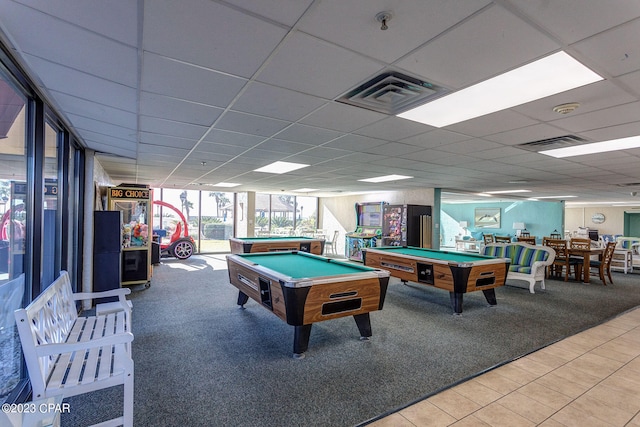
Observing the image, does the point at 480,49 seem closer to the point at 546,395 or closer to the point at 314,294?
the point at 314,294

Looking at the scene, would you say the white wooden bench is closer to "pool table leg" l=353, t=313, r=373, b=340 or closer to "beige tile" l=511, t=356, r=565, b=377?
"pool table leg" l=353, t=313, r=373, b=340

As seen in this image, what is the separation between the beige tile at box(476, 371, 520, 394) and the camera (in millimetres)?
2527

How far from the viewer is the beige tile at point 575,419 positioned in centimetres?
213

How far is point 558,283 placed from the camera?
6.73 meters

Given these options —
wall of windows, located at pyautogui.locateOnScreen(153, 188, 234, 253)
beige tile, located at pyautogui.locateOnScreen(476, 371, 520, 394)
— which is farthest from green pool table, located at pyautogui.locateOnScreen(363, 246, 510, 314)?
wall of windows, located at pyautogui.locateOnScreen(153, 188, 234, 253)

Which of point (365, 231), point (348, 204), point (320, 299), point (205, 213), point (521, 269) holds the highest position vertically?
point (348, 204)

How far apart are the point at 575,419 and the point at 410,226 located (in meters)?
7.06

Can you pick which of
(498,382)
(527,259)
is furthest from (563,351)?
(527,259)

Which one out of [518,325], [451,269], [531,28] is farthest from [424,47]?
[518,325]

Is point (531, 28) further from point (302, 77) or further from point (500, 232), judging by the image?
point (500, 232)

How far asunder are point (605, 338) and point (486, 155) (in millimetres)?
2629

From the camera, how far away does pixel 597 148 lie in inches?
161

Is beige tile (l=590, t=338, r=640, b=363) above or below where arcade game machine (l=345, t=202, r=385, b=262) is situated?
below

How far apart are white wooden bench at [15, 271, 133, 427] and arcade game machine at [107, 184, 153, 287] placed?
3.66m
